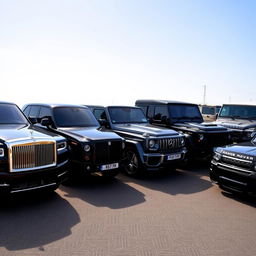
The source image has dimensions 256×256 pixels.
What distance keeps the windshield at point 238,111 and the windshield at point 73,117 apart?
6.77 metres

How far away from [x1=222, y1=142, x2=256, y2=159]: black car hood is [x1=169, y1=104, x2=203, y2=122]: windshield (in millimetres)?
3499

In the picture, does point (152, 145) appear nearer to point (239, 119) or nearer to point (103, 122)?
point (103, 122)

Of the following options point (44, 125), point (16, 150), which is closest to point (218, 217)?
point (16, 150)

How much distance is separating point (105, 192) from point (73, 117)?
2.59 metres

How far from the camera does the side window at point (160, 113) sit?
29.4 feet

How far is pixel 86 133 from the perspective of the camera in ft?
20.0

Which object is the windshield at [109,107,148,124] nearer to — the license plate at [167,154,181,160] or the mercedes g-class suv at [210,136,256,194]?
the license plate at [167,154,181,160]

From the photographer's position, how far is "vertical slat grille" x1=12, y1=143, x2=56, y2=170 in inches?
167

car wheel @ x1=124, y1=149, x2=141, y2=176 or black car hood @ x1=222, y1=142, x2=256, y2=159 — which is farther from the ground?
black car hood @ x1=222, y1=142, x2=256, y2=159

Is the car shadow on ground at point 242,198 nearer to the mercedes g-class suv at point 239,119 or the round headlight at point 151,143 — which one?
the round headlight at point 151,143

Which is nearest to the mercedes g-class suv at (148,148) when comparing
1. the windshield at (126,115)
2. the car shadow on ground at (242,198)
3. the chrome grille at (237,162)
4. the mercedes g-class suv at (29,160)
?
the windshield at (126,115)

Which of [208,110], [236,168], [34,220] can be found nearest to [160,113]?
[236,168]

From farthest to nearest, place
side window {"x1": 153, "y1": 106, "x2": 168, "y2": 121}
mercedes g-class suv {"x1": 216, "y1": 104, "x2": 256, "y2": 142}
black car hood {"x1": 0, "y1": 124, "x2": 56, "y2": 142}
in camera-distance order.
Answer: mercedes g-class suv {"x1": 216, "y1": 104, "x2": 256, "y2": 142}
side window {"x1": 153, "y1": 106, "x2": 168, "y2": 121}
black car hood {"x1": 0, "y1": 124, "x2": 56, "y2": 142}

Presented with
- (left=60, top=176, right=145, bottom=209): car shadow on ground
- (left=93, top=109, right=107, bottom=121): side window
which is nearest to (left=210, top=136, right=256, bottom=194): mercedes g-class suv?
(left=60, top=176, right=145, bottom=209): car shadow on ground
